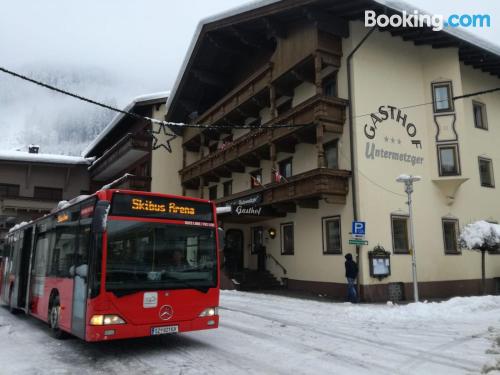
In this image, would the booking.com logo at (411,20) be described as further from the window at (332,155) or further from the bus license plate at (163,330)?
the bus license plate at (163,330)

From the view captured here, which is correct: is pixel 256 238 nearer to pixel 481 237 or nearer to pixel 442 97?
pixel 481 237

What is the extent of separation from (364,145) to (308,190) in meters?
2.98

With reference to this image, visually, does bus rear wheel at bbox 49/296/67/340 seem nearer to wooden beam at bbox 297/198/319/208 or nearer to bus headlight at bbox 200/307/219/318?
bus headlight at bbox 200/307/219/318

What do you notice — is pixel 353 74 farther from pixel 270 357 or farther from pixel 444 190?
pixel 270 357

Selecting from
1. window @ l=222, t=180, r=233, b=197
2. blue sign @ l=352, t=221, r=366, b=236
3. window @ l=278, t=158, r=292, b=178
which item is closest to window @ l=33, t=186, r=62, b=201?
window @ l=222, t=180, r=233, b=197

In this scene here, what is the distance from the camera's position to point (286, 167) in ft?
75.4

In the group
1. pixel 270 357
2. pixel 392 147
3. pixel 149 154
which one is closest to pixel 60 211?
pixel 270 357

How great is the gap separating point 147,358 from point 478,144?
20.5 m

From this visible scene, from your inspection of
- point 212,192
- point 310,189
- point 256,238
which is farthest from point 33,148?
point 310,189

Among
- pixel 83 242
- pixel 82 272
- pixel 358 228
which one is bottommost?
pixel 82 272

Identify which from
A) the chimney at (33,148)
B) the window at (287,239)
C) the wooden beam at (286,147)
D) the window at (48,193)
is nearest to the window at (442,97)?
the wooden beam at (286,147)

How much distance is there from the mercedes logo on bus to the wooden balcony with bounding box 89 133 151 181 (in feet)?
81.5

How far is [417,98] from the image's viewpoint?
20.9 m

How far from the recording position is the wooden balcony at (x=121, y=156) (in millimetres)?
31766
